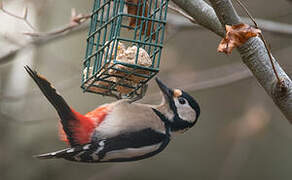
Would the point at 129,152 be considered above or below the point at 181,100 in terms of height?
below

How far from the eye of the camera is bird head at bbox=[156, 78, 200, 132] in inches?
163

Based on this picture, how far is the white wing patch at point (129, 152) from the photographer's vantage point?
4023 millimetres

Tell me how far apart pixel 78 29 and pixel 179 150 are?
3.38m

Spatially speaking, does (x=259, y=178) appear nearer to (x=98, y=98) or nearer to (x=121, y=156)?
(x=98, y=98)

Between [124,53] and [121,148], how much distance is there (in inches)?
33.0

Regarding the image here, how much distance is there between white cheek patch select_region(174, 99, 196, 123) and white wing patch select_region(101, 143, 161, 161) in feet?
0.98

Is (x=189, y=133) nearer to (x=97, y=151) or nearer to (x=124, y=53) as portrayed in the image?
(x=97, y=151)

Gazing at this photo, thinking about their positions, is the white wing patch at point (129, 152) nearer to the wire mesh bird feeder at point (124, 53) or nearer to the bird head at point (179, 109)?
the bird head at point (179, 109)

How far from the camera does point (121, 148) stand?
13.2 feet

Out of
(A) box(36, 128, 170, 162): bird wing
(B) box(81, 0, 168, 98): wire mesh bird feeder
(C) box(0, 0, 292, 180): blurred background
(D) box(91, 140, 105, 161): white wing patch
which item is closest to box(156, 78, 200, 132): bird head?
(A) box(36, 128, 170, 162): bird wing

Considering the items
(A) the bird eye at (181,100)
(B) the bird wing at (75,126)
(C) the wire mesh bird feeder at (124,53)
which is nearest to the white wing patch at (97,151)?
(B) the bird wing at (75,126)

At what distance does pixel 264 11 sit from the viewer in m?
7.35

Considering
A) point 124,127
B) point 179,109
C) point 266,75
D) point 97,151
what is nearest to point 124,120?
point 124,127

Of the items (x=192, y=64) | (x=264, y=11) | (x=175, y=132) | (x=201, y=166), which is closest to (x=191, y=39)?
(x=192, y=64)
